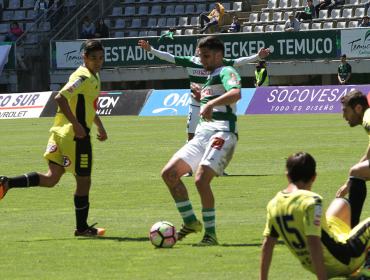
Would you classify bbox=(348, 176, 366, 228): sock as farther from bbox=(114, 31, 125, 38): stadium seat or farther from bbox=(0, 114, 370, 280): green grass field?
bbox=(114, 31, 125, 38): stadium seat

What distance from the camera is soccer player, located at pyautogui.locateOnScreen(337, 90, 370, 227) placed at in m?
6.05

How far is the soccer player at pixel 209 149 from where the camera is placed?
21.8 feet

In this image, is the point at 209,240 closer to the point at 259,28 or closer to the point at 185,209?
the point at 185,209

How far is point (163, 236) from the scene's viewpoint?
21.8 ft

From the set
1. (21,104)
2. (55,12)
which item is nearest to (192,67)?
(21,104)

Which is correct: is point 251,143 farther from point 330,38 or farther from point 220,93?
point 330,38

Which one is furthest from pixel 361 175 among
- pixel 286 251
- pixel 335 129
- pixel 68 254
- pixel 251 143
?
pixel 335 129

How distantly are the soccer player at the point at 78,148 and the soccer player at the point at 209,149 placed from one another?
108cm

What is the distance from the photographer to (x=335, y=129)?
2005 cm

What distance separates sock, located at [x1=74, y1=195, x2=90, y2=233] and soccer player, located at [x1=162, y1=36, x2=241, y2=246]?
1.13 metres

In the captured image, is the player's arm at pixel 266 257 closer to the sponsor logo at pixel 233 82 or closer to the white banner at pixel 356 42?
the sponsor logo at pixel 233 82

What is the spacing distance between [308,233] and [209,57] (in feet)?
8.97

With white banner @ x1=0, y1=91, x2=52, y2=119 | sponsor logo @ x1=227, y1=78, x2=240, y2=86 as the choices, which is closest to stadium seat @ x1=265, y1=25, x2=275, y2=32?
white banner @ x1=0, y1=91, x2=52, y2=119

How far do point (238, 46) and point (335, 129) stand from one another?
12.6 meters
